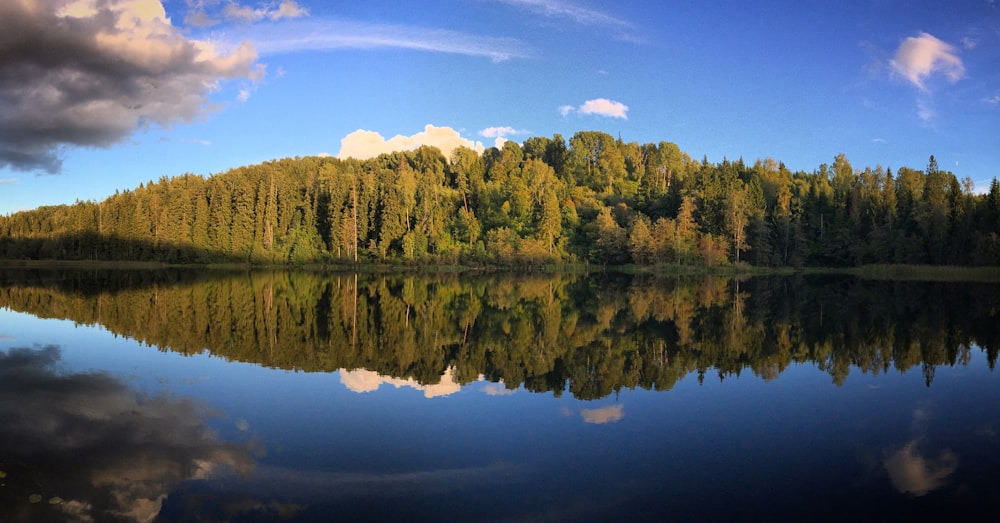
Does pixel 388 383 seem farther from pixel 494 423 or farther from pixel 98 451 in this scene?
pixel 98 451

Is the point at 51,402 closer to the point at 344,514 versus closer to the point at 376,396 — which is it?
the point at 376,396

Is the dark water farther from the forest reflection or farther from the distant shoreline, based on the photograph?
the distant shoreline

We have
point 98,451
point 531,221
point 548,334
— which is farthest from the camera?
point 531,221

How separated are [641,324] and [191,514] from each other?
17.6 metres

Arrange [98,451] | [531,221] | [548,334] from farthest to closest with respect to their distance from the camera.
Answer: [531,221]
[548,334]
[98,451]

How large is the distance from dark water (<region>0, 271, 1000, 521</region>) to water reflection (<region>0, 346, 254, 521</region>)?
0.13 ft

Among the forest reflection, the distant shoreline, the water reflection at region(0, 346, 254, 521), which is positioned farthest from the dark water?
the distant shoreline

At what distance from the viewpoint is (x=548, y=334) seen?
1941 cm

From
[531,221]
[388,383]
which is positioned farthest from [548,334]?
[531,221]

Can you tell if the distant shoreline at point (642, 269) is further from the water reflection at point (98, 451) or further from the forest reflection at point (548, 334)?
the water reflection at point (98, 451)

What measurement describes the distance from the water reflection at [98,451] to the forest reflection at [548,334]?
356 cm

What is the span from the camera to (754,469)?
7848mm

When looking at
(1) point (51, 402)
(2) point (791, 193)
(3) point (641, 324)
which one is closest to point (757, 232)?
(2) point (791, 193)

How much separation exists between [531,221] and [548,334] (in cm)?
7498
